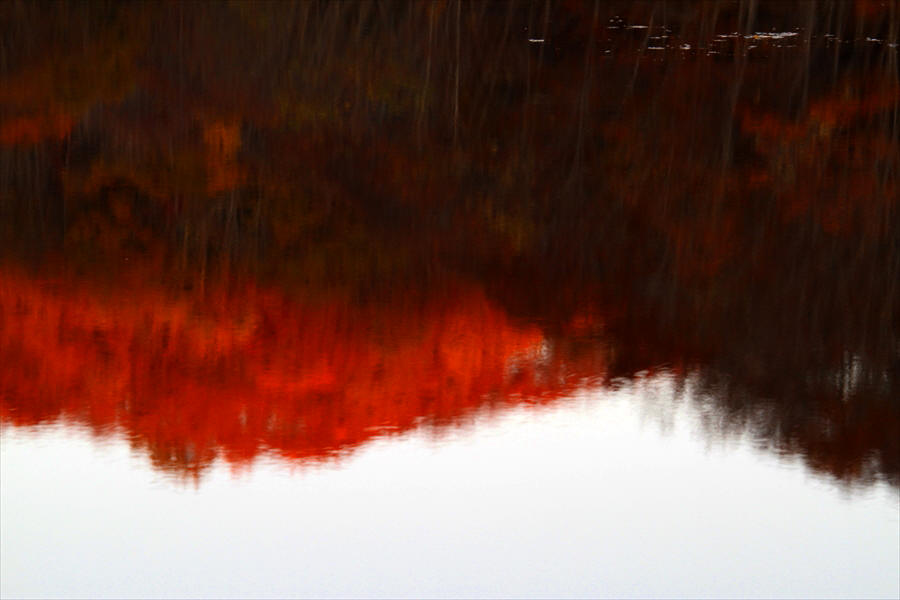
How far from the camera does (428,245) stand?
1035 centimetres

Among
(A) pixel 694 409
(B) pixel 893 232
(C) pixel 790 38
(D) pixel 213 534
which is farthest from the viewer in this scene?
(C) pixel 790 38

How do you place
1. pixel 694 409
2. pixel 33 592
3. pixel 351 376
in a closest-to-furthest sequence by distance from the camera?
pixel 33 592 < pixel 694 409 < pixel 351 376

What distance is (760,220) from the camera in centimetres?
1100

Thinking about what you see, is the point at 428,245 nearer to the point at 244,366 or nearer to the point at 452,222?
the point at 452,222

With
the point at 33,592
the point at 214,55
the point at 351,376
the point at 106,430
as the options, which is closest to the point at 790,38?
the point at 214,55

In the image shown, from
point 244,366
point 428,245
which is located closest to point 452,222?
point 428,245

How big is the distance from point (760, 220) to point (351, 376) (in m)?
4.24

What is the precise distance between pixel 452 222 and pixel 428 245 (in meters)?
0.70

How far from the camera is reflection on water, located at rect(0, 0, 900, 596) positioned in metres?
7.65

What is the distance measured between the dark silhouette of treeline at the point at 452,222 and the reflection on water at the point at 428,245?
3 cm

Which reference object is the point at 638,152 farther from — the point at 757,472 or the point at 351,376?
the point at 757,472

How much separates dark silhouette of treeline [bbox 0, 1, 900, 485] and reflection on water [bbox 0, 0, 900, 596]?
0.03 metres

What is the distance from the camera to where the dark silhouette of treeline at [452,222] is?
7.88 meters

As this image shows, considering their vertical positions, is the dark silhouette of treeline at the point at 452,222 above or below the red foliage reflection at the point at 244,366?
above
